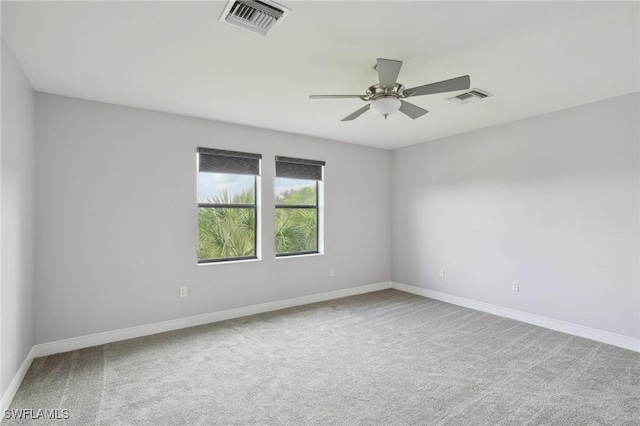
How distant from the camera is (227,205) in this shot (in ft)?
14.0

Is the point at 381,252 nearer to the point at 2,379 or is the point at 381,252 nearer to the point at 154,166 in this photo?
the point at 154,166

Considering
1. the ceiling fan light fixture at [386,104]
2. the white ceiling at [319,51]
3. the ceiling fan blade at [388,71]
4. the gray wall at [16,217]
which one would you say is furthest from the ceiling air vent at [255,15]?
the gray wall at [16,217]

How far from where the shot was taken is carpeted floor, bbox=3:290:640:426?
2.18 m

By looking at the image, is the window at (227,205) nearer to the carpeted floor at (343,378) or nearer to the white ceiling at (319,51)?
the white ceiling at (319,51)

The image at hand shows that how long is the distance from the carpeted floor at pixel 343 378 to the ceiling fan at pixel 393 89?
2218 mm

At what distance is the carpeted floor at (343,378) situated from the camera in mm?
2182

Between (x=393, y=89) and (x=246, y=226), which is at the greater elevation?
(x=393, y=89)

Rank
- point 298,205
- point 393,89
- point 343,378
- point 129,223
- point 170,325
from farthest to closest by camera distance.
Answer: point 298,205
point 170,325
point 129,223
point 343,378
point 393,89

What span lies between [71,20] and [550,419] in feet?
13.1

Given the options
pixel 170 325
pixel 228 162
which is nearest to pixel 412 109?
pixel 228 162

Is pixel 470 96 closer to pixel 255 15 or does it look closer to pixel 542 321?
pixel 255 15

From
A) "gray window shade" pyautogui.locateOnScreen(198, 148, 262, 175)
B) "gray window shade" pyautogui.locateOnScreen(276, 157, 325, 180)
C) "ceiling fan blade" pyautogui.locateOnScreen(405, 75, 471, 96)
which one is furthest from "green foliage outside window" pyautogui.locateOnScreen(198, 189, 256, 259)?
"ceiling fan blade" pyautogui.locateOnScreen(405, 75, 471, 96)

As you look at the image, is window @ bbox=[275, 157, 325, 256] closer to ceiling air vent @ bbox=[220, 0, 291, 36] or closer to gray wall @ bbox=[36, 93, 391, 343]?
gray wall @ bbox=[36, 93, 391, 343]

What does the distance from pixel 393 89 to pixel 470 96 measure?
1.20 metres
